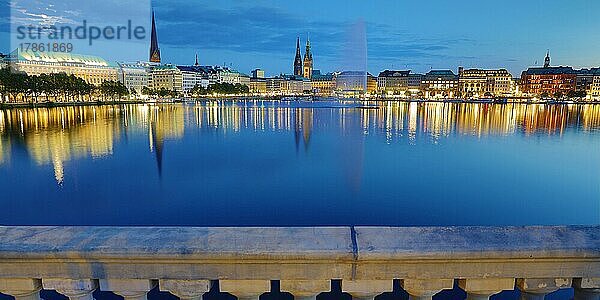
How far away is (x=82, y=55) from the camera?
17188cm

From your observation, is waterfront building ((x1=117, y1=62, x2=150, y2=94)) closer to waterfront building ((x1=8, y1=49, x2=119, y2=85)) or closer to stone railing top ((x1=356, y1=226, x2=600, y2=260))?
waterfront building ((x1=8, y1=49, x2=119, y2=85))

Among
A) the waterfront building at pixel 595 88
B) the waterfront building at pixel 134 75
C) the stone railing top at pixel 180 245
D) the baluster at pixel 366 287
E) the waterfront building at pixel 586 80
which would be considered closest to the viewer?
the stone railing top at pixel 180 245

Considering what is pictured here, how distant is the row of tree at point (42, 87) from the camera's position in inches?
3285

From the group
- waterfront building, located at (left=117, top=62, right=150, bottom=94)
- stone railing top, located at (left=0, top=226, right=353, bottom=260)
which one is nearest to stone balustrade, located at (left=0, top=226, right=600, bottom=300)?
stone railing top, located at (left=0, top=226, right=353, bottom=260)

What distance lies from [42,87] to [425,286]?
357 ft

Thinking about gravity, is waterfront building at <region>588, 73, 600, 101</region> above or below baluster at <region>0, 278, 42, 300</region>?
above

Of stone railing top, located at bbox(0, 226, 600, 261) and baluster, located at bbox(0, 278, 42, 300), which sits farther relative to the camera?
baluster, located at bbox(0, 278, 42, 300)

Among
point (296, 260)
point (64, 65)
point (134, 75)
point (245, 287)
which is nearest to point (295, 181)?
point (245, 287)

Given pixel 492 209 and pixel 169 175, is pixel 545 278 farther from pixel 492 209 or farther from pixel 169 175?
pixel 169 175

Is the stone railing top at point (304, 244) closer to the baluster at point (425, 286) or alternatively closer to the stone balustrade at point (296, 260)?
the stone balustrade at point (296, 260)

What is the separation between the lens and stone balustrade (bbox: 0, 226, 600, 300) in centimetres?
239

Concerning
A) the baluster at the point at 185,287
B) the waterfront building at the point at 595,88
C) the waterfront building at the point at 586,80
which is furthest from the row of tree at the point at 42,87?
the waterfront building at the point at 586,80

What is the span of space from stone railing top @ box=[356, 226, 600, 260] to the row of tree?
99418 millimetres

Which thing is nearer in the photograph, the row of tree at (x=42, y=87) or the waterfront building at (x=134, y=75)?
the row of tree at (x=42, y=87)
